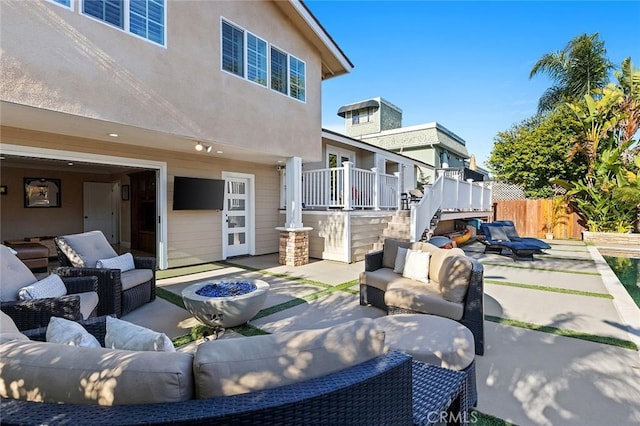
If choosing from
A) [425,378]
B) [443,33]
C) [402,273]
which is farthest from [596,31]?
[425,378]

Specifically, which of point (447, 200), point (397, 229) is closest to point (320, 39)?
point (397, 229)

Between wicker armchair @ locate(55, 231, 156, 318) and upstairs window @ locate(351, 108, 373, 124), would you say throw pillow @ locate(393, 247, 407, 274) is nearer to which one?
wicker armchair @ locate(55, 231, 156, 318)

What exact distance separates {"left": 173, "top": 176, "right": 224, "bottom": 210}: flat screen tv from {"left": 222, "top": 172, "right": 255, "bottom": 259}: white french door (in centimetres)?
48

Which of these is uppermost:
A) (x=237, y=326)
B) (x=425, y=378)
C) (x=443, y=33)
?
(x=443, y=33)

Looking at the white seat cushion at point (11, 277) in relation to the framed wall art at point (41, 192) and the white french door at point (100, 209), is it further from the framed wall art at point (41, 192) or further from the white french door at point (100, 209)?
the white french door at point (100, 209)

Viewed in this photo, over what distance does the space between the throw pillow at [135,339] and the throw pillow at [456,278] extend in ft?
10.3

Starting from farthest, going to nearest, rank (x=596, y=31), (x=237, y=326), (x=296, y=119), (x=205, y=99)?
(x=596, y=31) → (x=296, y=119) → (x=205, y=99) → (x=237, y=326)

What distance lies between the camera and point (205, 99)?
21.9 feet

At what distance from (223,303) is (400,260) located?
2.79m

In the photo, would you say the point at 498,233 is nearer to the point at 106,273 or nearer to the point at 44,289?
the point at 106,273

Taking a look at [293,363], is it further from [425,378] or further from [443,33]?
[443,33]

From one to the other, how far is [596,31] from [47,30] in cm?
2292

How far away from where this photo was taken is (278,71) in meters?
8.52

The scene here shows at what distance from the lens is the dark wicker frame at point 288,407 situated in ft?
3.70
